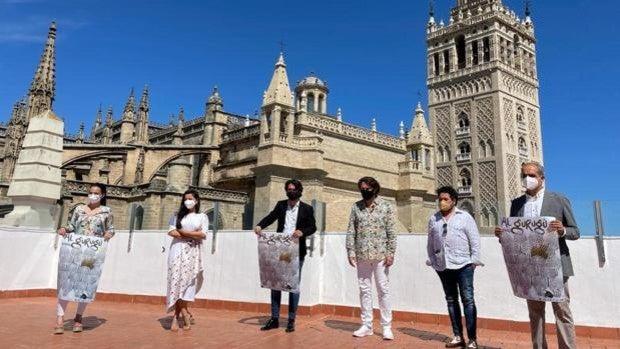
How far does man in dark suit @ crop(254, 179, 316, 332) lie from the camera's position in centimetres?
637

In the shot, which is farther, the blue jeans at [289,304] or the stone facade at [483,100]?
the stone facade at [483,100]

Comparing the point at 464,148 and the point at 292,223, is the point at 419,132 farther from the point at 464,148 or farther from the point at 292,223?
the point at 292,223

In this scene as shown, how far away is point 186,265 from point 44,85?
19.7m

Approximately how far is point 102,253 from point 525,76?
52486 millimetres

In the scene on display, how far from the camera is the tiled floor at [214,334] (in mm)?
5434

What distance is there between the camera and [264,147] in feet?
72.0

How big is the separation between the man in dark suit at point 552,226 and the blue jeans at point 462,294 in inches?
25.4

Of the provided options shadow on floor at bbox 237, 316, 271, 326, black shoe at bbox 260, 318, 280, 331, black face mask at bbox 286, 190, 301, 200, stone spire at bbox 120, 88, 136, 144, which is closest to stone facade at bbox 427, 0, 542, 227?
stone spire at bbox 120, 88, 136, 144

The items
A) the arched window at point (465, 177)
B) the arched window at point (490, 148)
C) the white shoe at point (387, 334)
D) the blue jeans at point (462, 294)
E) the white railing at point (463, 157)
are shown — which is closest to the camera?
the blue jeans at point (462, 294)

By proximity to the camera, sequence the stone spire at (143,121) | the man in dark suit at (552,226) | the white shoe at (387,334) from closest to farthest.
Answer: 1. the man in dark suit at (552,226)
2. the white shoe at (387,334)
3. the stone spire at (143,121)

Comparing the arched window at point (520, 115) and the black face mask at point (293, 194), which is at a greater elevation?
the arched window at point (520, 115)

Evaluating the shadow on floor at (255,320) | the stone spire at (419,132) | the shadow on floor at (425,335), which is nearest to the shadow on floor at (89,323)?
the shadow on floor at (255,320)

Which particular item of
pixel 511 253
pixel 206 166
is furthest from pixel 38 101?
pixel 511 253

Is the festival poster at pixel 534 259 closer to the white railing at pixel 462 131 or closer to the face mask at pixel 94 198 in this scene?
A: the face mask at pixel 94 198
